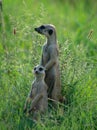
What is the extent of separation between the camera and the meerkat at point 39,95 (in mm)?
8312

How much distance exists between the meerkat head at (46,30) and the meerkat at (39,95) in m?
0.50

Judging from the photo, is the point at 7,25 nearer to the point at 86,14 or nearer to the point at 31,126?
the point at 86,14

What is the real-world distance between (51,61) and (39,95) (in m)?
0.49

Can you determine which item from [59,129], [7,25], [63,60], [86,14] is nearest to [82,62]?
[63,60]

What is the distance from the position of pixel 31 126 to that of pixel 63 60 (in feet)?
4.13

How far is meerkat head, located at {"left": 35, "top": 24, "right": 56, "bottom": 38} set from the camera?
863cm

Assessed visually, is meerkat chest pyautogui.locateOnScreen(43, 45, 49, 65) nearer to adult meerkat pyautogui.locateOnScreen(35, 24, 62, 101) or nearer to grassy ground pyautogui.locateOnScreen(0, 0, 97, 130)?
adult meerkat pyautogui.locateOnScreen(35, 24, 62, 101)

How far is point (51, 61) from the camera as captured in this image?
8570 millimetres

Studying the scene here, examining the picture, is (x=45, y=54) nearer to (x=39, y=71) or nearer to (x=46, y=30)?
(x=46, y=30)

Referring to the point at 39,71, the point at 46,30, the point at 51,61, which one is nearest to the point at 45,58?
the point at 51,61

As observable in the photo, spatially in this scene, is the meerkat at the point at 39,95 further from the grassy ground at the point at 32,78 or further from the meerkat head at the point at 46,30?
the meerkat head at the point at 46,30

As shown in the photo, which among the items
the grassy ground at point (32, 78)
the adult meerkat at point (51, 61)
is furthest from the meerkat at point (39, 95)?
the adult meerkat at point (51, 61)

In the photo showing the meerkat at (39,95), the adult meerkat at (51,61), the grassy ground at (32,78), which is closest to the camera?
the grassy ground at (32,78)

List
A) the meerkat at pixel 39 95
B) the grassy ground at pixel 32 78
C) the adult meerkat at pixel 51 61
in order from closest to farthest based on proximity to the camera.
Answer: the grassy ground at pixel 32 78, the meerkat at pixel 39 95, the adult meerkat at pixel 51 61
